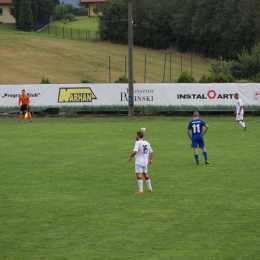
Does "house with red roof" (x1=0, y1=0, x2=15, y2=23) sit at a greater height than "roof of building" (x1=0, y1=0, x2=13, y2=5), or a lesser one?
lesser

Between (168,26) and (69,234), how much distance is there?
3669 inches

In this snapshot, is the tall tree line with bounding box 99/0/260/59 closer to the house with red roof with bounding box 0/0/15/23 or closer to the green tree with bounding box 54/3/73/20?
the house with red roof with bounding box 0/0/15/23

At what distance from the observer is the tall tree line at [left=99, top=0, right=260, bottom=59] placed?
3701 inches

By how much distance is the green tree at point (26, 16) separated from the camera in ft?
360

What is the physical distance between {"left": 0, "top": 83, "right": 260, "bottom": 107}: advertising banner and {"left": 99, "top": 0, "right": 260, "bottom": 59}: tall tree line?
4465 centimetres

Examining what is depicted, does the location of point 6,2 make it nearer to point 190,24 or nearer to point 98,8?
point 98,8

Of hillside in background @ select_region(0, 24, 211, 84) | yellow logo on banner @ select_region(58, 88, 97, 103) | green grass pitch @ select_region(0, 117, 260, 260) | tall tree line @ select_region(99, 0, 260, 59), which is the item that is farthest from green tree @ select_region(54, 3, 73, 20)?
green grass pitch @ select_region(0, 117, 260, 260)

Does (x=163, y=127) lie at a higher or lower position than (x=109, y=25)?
lower

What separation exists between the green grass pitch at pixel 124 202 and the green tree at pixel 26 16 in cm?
8084

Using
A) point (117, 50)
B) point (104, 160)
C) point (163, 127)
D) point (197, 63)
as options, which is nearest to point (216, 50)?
point (197, 63)

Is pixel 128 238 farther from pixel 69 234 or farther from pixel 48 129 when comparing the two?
pixel 48 129

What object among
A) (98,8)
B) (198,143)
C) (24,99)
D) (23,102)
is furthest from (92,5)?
(198,143)

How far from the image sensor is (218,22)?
94875 mm

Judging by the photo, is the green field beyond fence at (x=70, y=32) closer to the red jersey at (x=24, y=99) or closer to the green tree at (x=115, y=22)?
the green tree at (x=115, y=22)
